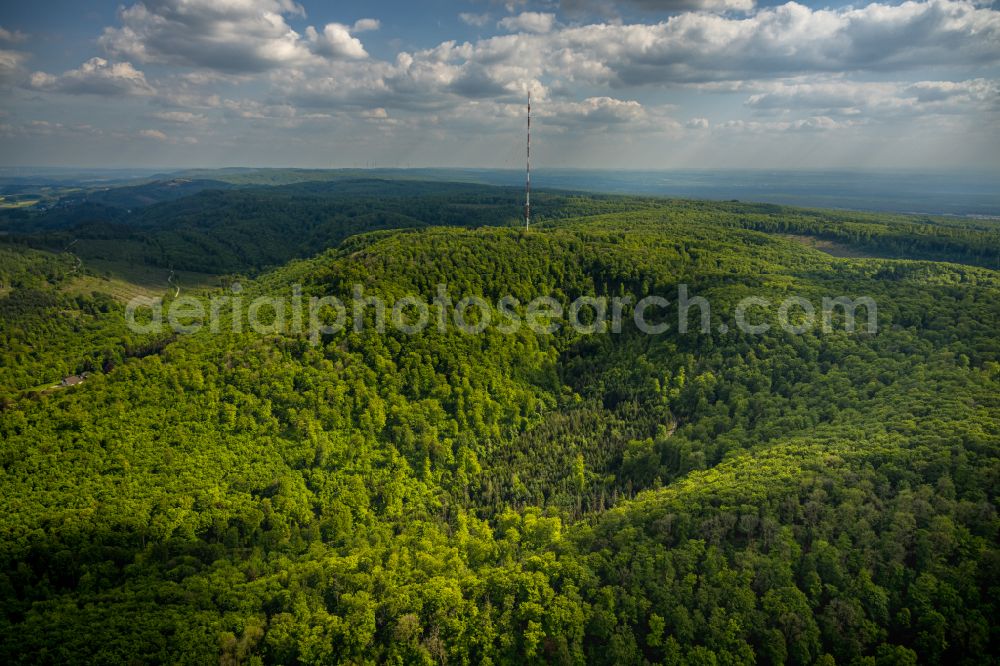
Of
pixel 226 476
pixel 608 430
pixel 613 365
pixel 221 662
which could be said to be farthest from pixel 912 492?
pixel 226 476

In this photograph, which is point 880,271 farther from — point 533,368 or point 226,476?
point 226,476

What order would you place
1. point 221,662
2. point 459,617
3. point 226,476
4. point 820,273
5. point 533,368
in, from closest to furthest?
point 221,662, point 459,617, point 226,476, point 533,368, point 820,273

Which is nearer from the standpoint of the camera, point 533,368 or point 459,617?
point 459,617


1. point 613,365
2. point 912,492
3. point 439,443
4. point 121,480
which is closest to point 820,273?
point 613,365

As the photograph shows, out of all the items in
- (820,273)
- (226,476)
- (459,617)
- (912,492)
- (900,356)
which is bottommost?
(459,617)

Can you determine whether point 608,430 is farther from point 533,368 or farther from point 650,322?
point 650,322

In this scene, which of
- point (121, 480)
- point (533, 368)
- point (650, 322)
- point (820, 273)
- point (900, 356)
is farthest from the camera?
point (820, 273)

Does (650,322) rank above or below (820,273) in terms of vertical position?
below
